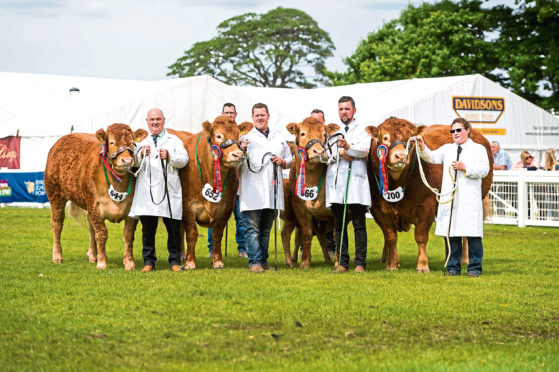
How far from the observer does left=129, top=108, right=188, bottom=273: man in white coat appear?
10664 mm

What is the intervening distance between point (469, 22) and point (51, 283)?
35.4m

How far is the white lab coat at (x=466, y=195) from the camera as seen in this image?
10.4 meters

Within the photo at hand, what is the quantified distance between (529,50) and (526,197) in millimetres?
19815

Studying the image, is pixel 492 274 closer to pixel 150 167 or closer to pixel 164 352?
pixel 150 167

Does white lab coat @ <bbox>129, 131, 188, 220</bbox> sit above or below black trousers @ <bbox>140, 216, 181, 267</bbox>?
above

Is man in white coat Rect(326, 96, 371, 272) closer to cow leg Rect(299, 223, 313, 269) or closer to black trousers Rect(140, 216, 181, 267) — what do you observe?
cow leg Rect(299, 223, 313, 269)

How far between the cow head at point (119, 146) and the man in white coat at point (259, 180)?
5.28 ft

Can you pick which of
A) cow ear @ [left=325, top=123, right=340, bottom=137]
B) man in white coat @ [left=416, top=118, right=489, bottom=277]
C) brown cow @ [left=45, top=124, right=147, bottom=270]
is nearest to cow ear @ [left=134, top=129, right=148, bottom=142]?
brown cow @ [left=45, top=124, right=147, bottom=270]

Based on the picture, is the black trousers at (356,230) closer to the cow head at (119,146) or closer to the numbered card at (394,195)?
the numbered card at (394,195)

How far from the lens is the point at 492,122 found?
2811 centimetres

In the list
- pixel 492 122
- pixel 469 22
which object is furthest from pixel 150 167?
pixel 469 22

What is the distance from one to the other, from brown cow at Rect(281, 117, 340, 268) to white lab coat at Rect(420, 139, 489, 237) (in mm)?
1717

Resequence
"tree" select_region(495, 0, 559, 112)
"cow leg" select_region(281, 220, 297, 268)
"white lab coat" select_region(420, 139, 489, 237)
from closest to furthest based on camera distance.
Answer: "white lab coat" select_region(420, 139, 489, 237)
"cow leg" select_region(281, 220, 297, 268)
"tree" select_region(495, 0, 559, 112)

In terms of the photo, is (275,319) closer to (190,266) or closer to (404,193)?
(190,266)
